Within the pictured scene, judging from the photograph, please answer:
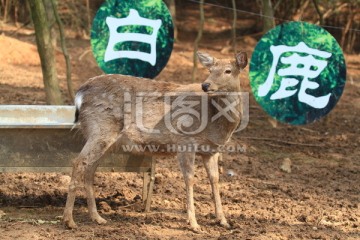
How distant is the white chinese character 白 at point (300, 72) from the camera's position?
9.20 m

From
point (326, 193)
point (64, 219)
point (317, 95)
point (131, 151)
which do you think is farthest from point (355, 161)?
point (64, 219)

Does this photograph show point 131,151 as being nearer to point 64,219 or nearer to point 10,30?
point 64,219

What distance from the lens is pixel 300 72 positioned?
30.3 ft

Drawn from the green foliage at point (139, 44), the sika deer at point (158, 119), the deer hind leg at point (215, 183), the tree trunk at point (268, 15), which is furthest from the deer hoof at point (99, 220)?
the tree trunk at point (268, 15)

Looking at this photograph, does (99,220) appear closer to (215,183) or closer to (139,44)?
(215,183)

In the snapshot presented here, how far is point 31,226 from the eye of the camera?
6.38 m

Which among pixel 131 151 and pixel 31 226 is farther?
pixel 131 151

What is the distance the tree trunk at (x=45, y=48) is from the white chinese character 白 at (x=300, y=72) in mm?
2922

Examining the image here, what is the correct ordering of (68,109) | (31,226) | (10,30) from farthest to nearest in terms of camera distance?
(10,30) → (68,109) → (31,226)

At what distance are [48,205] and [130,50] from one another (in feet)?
8.11

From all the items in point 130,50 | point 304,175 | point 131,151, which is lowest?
point 304,175

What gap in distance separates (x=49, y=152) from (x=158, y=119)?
114 centimetres

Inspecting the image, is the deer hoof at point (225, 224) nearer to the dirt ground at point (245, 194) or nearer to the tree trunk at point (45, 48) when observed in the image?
the dirt ground at point (245, 194)

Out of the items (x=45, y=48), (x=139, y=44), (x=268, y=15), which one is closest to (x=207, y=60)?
(x=139, y=44)
